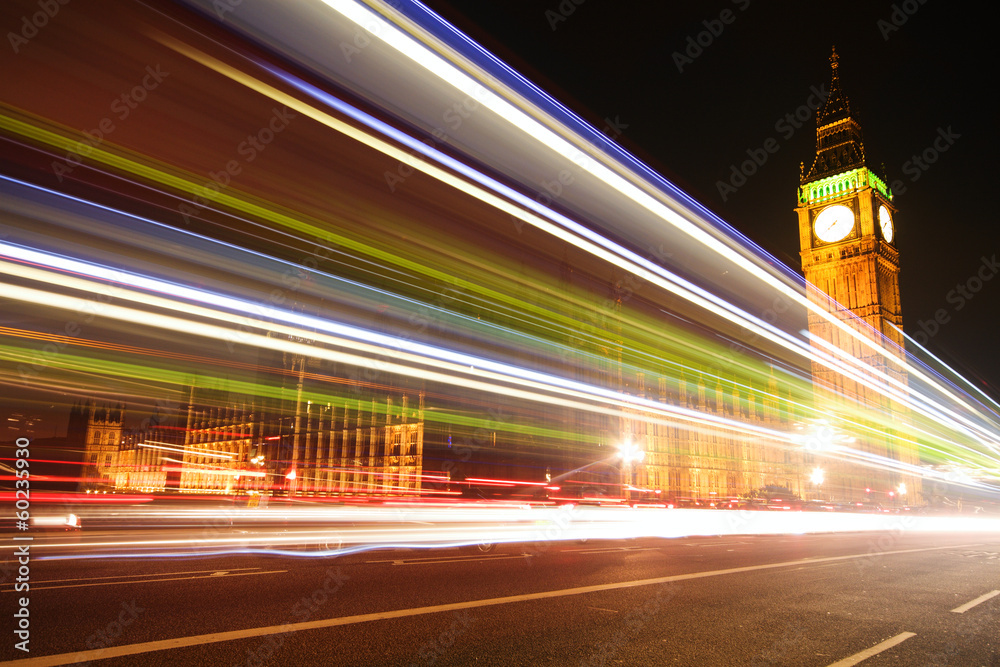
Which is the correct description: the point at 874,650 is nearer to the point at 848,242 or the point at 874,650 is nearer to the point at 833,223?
the point at 848,242

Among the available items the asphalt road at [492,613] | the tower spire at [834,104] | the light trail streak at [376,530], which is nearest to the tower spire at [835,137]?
the tower spire at [834,104]

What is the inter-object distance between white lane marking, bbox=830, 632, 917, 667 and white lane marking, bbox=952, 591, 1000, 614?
1.85 meters

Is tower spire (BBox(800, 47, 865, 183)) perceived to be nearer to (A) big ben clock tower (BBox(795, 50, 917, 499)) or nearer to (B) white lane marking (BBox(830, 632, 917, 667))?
(A) big ben clock tower (BBox(795, 50, 917, 499))

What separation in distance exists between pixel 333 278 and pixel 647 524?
43.7 feet

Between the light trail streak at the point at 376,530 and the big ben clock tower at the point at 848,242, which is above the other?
the big ben clock tower at the point at 848,242

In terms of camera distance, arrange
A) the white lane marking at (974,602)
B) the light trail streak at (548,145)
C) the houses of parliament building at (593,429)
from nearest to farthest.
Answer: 1. the white lane marking at (974,602)
2. the light trail streak at (548,145)
3. the houses of parliament building at (593,429)

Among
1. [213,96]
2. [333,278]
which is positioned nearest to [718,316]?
[333,278]

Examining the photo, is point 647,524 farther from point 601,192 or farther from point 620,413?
point 601,192

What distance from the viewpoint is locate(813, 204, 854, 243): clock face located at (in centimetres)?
7638

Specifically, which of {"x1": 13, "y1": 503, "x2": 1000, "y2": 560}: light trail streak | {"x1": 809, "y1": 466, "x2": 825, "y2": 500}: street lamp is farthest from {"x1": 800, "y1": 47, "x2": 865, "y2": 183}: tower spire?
{"x1": 13, "y1": 503, "x2": 1000, "y2": 560}: light trail streak

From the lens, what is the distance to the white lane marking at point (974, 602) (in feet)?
22.5

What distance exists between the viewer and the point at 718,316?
1983cm

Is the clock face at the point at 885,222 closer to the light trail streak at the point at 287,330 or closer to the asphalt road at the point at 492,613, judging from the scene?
the light trail streak at the point at 287,330

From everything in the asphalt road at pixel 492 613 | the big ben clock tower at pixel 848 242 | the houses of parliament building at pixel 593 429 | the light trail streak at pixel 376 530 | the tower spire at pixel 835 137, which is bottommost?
the light trail streak at pixel 376 530
